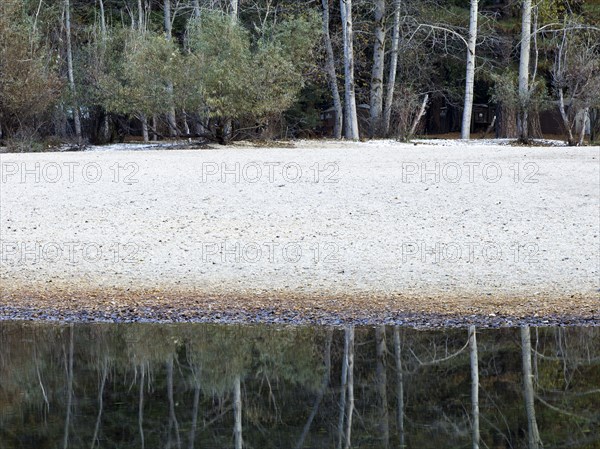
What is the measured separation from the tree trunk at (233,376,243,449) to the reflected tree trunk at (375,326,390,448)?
0.92m

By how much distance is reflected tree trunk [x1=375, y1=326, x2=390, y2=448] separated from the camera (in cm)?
678

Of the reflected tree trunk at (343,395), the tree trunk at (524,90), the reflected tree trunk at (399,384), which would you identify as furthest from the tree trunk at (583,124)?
the reflected tree trunk at (343,395)

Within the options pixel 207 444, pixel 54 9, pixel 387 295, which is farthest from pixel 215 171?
pixel 54 9

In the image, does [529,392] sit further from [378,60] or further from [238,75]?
[378,60]

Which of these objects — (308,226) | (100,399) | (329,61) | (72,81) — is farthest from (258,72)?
(100,399)

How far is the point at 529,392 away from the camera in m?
7.74

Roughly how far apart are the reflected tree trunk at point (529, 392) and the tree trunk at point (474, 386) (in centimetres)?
34

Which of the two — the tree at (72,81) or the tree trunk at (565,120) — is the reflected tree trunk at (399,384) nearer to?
the tree trunk at (565,120)

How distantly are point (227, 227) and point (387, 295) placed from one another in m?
3.13

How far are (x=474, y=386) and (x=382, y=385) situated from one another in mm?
704

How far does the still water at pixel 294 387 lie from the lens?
22.2ft

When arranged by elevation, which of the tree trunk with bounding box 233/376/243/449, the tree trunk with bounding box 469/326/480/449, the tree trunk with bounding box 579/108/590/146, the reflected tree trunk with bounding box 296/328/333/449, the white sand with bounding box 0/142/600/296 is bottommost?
the tree trunk with bounding box 233/376/243/449

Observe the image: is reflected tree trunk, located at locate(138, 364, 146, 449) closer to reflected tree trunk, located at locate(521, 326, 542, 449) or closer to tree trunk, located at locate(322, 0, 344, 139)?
reflected tree trunk, located at locate(521, 326, 542, 449)

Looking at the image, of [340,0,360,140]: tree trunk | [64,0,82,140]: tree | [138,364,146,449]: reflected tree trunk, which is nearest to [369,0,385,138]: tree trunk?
[340,0,360,140]: tree trunk
